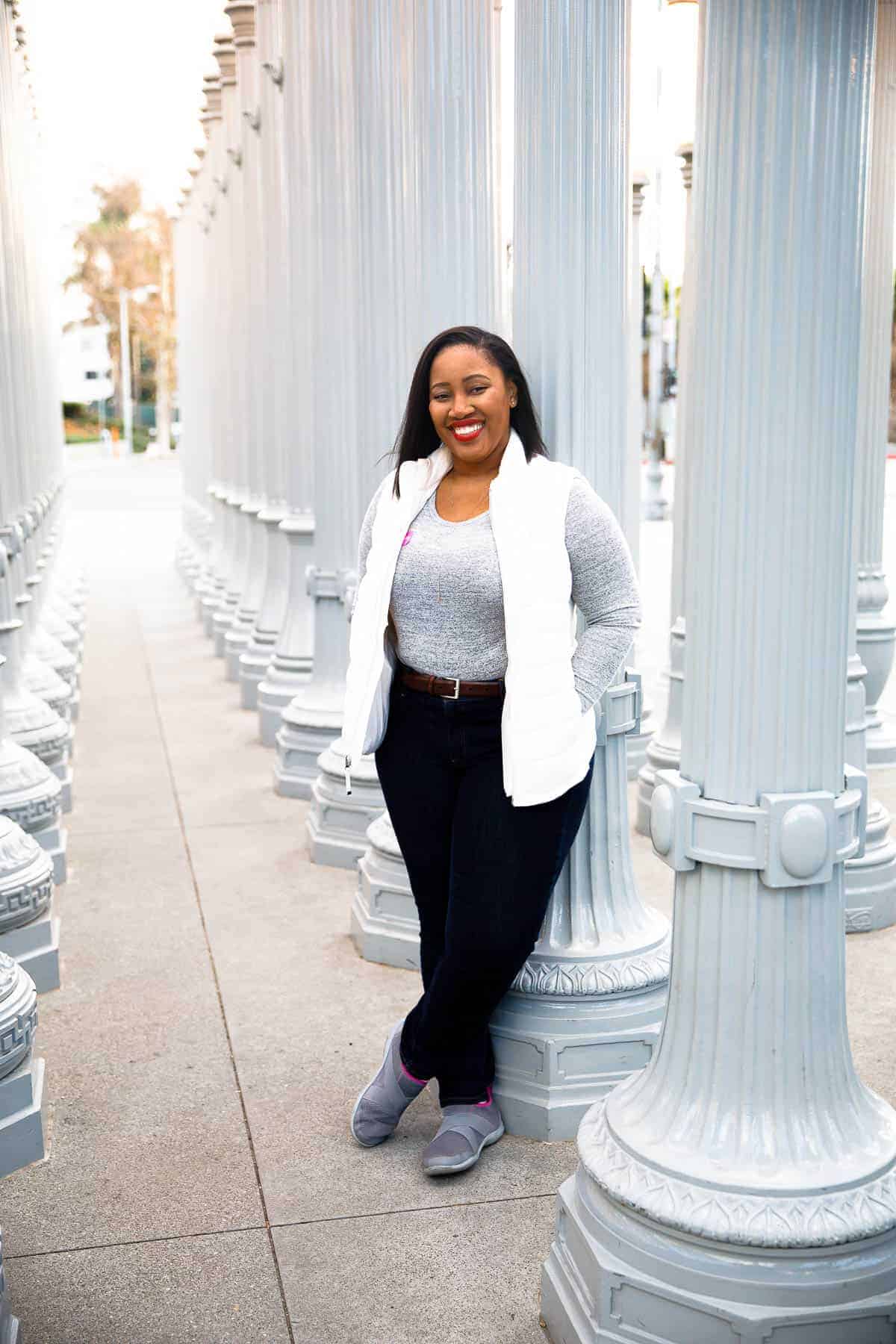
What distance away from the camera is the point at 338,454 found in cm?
782

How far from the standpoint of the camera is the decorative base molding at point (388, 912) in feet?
18.3

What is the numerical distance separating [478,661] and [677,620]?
3987mm

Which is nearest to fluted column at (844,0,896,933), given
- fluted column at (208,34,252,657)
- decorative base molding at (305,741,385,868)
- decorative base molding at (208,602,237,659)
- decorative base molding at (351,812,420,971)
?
decorative base molding at (351,812,420,971)

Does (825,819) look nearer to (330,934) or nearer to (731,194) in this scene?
(731,194)

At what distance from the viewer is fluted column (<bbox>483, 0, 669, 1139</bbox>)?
4.14 m

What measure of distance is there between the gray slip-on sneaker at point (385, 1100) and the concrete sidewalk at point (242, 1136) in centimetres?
6

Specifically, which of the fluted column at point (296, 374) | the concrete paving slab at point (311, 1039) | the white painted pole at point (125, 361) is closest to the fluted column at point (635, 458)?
the concrete paving slab at point (311, 1039)

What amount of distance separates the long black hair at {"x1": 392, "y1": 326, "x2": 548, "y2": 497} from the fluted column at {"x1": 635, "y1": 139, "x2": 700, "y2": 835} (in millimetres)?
3199

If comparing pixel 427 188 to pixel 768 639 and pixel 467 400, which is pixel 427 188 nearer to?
pixel 467 400

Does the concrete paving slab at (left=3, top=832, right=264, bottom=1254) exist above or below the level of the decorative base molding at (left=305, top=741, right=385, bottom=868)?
below

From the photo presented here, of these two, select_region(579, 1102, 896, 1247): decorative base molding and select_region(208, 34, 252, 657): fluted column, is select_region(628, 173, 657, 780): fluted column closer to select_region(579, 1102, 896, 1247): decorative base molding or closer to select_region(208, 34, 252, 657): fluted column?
select_region(579, 1102, 896, 1247): decorative base molding

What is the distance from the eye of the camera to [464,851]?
12.4 ft

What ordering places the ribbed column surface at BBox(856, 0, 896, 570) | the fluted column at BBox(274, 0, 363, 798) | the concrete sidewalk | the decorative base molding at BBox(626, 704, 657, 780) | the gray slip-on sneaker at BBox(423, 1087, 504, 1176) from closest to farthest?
1. the concrete sidewalk
2. the gray slip-on sneaker at BBox(423, 1087, 504, 1176)
3. the ribbed column surface at BBox(856, 0, 896, 570)
4. the fluted column at BBox(274, 0, 363, 798)
5. the decorative base molding at BBox(626, 704, 657, 780)

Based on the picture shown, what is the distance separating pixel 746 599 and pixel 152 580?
62.8 ft
